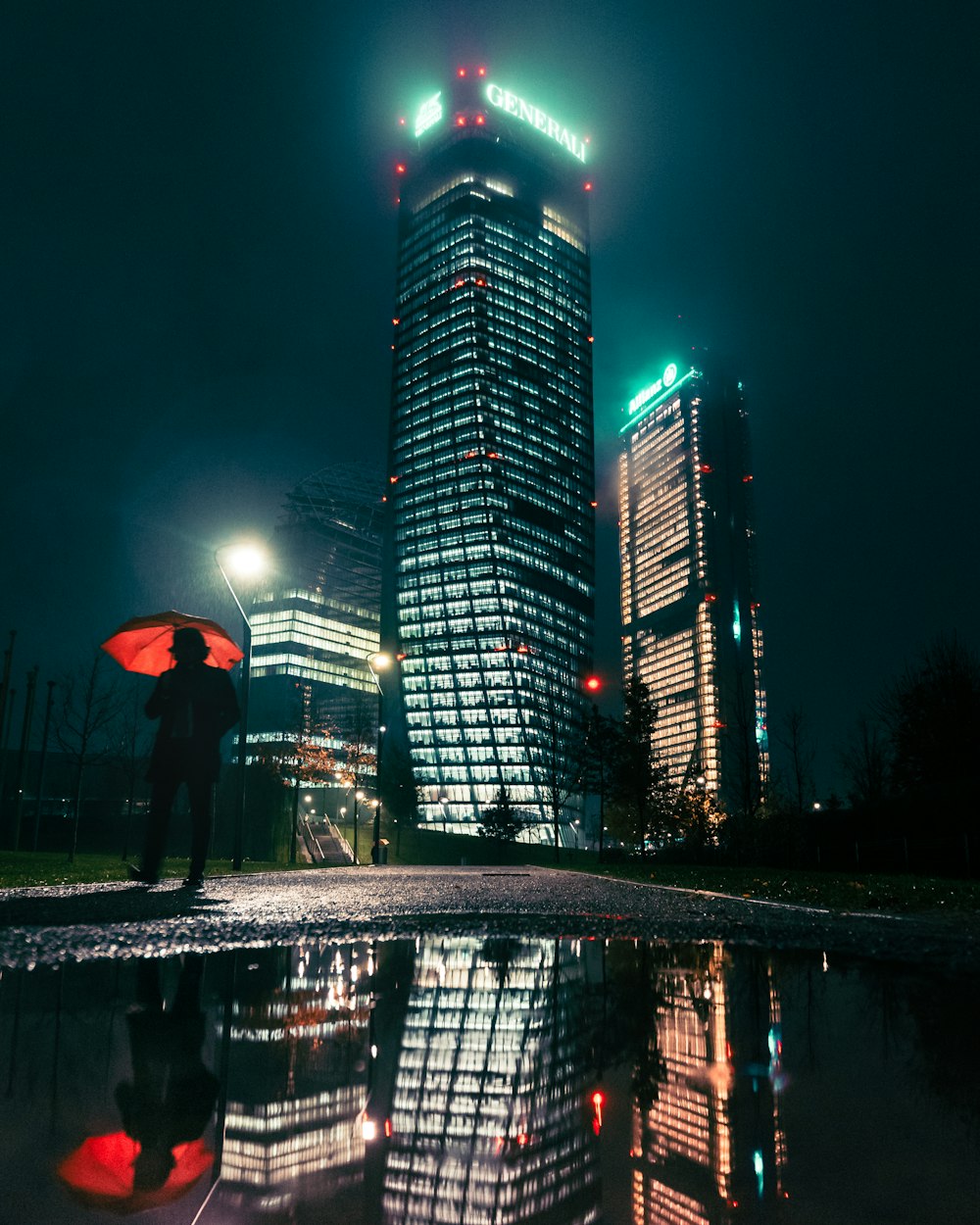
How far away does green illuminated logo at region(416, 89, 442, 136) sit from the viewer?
191250 millimetres

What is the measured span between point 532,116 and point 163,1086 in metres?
226

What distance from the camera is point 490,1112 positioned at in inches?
75.7

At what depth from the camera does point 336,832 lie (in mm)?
65625

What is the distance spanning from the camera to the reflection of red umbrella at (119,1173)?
1.39 metres

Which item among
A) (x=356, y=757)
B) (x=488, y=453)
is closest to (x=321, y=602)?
(x=488, y=453)

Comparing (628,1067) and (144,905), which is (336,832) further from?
(628,1067)

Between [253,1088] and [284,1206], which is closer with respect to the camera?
[284,1206]

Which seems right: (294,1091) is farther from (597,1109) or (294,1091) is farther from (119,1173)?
(597,1109)

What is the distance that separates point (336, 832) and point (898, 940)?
211ft

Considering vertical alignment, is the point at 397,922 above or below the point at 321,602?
below

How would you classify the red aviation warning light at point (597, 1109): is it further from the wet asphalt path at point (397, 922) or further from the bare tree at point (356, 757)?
the bare tree at point (356, 757)

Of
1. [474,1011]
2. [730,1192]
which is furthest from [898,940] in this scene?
[730,1192]

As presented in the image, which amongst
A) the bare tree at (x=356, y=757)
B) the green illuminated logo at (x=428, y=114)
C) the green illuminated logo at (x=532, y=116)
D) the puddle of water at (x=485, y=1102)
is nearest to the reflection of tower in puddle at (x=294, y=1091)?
the puddle of water at (x=485, y=1102)

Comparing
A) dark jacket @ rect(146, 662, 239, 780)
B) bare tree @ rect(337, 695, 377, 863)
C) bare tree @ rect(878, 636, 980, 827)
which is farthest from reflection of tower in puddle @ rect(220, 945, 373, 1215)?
bare tree @ rect(337, 695, 377, 863)
